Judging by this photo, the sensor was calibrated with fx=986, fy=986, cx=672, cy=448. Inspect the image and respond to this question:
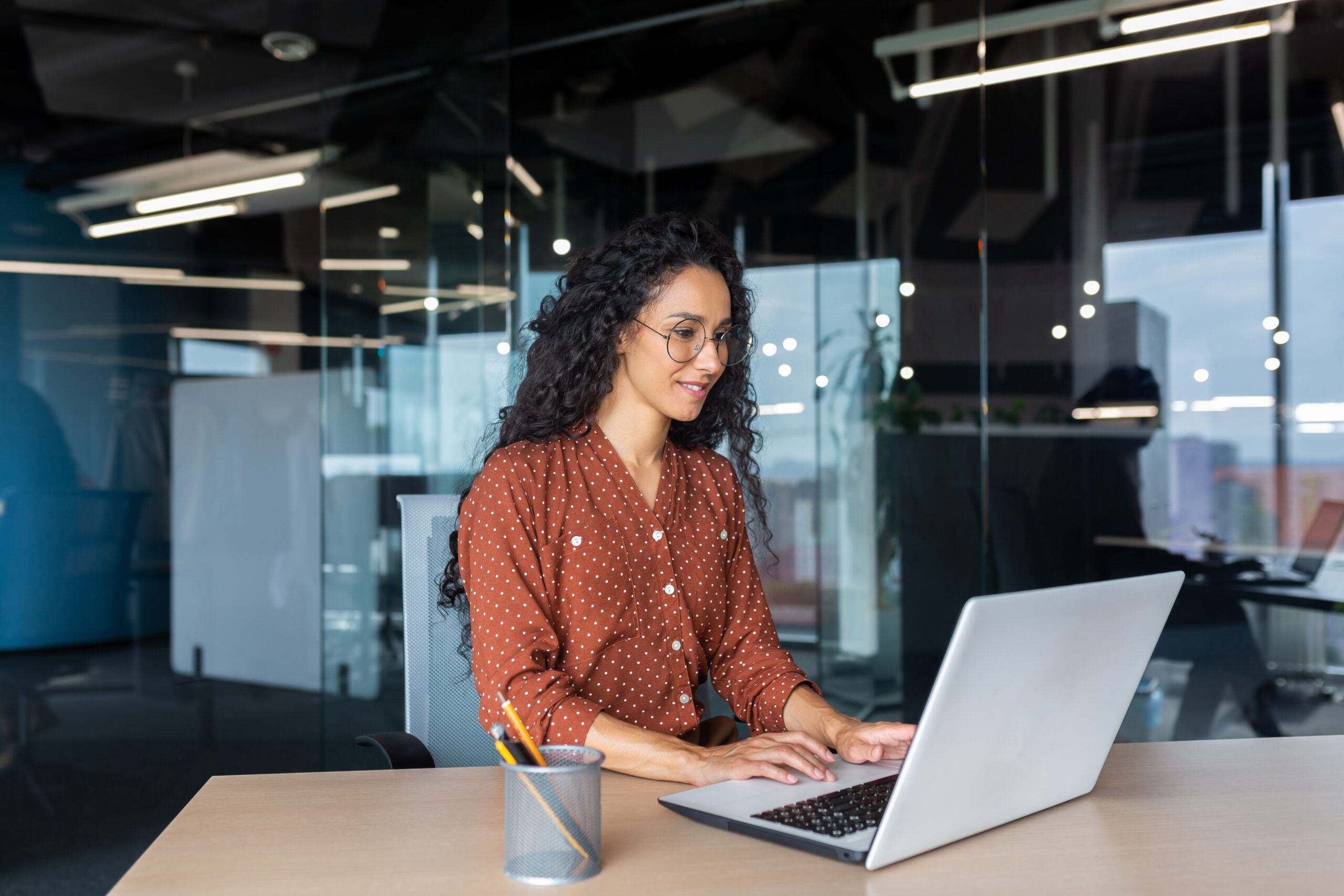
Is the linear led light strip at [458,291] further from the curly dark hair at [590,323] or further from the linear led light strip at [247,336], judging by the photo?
the curly dark hair at [590,323]

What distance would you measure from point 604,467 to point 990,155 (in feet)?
9.21

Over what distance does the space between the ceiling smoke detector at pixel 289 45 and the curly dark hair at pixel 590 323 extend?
2920 mm

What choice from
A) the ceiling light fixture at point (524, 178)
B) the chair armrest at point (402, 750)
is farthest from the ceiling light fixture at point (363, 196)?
the chair armrest at point (402, 750)

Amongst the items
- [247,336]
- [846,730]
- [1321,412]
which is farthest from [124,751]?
[1321,412]

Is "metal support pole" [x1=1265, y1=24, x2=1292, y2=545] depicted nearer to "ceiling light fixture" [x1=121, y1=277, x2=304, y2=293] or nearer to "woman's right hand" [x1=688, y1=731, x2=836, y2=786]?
"woman's right hand" [x1=688, y1=731, x2=836, y2=786]

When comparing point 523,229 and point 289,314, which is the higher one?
point 523,229

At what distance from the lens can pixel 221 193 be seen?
15.1 ft

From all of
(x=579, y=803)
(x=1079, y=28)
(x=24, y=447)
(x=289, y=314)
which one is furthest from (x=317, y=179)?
(x=579, y=803)

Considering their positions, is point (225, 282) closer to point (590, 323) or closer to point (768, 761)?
point (590, 323)

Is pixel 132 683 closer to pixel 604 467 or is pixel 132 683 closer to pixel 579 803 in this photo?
pixel 604 467

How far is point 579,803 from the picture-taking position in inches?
34.3

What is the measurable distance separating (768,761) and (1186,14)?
3.58 metres

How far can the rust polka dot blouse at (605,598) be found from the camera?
4.49ft

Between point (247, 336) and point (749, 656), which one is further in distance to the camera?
point (247, 336)
